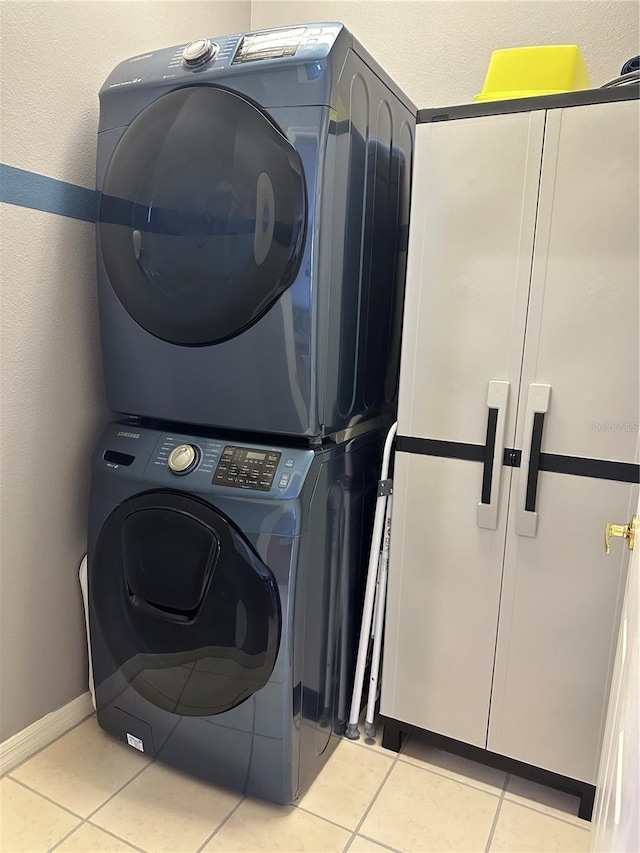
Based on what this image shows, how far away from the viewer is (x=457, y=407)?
5.32 feet

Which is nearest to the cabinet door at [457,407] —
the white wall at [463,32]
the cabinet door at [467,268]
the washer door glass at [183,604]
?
the cabinet door at [467,268]

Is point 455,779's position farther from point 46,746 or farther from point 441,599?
point 46,746

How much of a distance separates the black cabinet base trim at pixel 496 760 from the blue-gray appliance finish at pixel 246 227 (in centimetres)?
91

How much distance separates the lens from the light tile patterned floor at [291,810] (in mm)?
1545

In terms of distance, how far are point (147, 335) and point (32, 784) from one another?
4.03 feet

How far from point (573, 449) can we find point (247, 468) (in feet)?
2.55

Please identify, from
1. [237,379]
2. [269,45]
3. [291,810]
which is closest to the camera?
[269,45]

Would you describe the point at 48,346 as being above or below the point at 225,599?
above

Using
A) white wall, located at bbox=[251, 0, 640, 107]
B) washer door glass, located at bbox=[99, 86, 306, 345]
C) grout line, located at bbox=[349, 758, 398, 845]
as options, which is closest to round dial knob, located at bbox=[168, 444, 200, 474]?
washer door glass, located at bbox=[99, 86, 306, 345]

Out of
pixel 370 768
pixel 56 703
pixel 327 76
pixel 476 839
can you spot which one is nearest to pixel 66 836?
pixel 56 703

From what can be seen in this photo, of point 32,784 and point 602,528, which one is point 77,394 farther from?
point 602,528

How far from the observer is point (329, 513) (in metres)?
1.64

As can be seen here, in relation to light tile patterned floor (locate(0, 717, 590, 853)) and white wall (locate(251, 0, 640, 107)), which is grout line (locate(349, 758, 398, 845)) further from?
white wall (locate(251, 0, 640, 107))

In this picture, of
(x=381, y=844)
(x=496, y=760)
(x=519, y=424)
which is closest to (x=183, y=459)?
(x=519, y=424)
